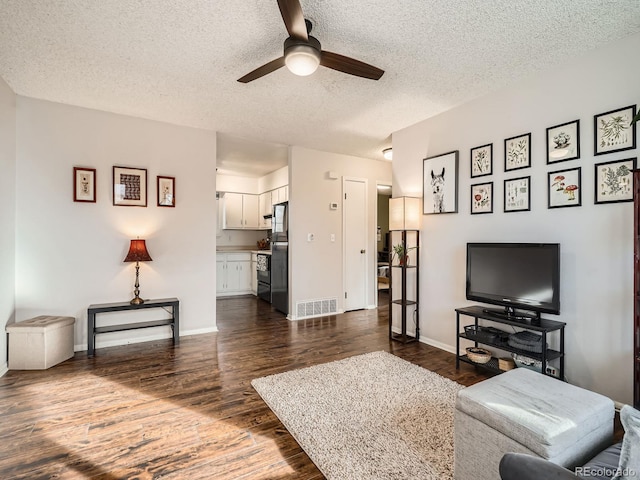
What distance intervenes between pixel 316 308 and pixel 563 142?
3709 millimetres

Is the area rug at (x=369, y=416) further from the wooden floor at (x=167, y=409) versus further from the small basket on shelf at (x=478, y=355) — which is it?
the small basket on shelf at (x=478, y=355)

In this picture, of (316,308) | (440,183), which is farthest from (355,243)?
(440,183)

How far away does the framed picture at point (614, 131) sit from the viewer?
2217 millimetres

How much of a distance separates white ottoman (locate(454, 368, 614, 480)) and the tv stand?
1037 mm

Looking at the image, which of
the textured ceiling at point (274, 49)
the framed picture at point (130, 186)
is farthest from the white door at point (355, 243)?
the framed picture at point (130, 186)

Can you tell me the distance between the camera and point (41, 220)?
3328 mm

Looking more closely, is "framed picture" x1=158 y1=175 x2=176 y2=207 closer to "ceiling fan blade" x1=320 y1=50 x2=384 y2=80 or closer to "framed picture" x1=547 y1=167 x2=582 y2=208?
"ceiling fan blade" x1=320 y1=50 x2=384 y2=80

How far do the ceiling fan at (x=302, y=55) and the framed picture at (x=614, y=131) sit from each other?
5.48ft

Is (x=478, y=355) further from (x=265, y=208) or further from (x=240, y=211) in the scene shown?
(x=240, y=211)

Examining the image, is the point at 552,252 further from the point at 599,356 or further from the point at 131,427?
the point at 131,427

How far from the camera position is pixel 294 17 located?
177cm

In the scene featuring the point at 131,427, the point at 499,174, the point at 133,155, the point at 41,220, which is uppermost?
the point at 133,155

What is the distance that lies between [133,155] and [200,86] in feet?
→ 4.57

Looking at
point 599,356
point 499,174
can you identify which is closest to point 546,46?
point 499,174
